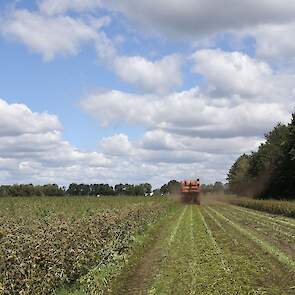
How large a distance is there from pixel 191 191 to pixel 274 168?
1771 cm

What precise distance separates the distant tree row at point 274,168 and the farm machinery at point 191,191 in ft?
41.8

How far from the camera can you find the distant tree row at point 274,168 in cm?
7706

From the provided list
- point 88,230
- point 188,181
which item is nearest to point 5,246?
point 88,230

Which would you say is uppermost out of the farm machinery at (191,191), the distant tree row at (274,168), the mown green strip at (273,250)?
the distant tree row at (274,168)

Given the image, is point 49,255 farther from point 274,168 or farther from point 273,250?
point 274,168

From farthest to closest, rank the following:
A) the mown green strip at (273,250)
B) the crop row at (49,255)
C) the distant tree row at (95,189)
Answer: the distant tree row at (95,189), the mown green strip at (273,250), the crop row at (49,255)

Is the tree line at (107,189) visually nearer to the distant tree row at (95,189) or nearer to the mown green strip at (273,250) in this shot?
the distant tree row at (95,189)

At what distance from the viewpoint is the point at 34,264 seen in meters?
10.4

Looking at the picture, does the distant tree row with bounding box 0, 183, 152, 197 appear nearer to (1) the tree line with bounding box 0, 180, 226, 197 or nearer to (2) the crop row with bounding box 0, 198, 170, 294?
(1) the tree line with bounding box 0, 180, 226, 197

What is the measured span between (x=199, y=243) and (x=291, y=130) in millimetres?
55905

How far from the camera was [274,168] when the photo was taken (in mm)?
84625

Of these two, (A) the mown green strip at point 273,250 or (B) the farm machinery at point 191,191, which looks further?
(B) the farm machinery at point 191,191

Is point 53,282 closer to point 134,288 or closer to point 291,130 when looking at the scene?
point 134,288

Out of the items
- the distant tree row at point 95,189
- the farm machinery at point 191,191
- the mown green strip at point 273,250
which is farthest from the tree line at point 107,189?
the mown green strip at point 273,250
